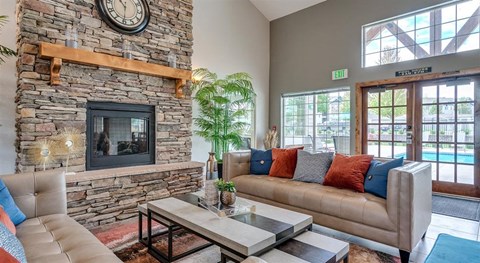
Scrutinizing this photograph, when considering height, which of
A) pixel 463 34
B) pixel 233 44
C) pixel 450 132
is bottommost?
pixel 450 132

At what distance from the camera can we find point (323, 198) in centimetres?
257

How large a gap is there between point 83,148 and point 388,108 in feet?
16.7

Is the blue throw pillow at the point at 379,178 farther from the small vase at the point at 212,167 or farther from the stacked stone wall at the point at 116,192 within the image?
the small vase at the point at 212,167

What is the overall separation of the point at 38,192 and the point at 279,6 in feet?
19.3

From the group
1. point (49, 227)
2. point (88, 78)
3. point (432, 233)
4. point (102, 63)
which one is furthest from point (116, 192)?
point (432, 233)

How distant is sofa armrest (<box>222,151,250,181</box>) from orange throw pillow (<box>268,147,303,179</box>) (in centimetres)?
40

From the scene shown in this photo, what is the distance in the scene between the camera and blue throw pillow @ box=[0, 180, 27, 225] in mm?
1754

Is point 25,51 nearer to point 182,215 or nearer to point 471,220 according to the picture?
point 182,215

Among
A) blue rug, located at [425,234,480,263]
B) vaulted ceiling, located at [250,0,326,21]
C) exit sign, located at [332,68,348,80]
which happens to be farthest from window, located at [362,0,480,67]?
blue rug, located at [425,234,480,263]

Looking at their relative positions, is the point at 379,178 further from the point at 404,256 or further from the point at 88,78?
the point at 88,78

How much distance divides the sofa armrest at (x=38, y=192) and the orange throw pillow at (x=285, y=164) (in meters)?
2.31

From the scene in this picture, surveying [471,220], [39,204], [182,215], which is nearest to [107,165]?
[39,204]

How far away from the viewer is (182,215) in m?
2.02

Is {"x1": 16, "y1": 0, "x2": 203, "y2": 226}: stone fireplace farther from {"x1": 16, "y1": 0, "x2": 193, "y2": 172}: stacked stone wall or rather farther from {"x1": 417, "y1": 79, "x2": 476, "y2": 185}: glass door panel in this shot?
{"x1": 417, "y1": 79, "x2": 476, "y2": 185}: glass door panel
